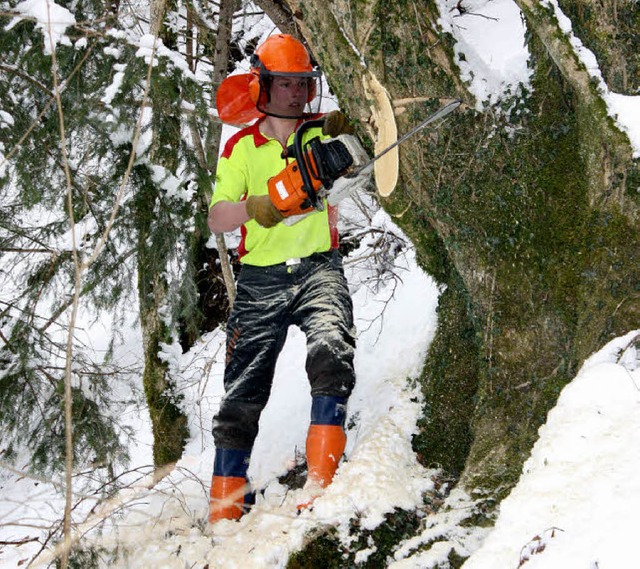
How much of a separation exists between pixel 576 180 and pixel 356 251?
524 centimetres

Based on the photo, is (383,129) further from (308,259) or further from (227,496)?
(227,496)

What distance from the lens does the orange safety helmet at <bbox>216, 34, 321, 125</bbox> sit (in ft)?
10.3

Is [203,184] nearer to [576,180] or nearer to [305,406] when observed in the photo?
[305,406]

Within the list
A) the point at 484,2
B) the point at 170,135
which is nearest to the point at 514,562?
the point at 170,135

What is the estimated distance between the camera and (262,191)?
10.8ft

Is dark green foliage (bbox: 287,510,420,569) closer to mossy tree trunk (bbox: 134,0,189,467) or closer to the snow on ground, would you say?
the snow on ground

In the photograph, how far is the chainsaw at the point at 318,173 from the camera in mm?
2787

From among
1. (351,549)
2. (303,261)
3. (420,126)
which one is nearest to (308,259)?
(303,261)

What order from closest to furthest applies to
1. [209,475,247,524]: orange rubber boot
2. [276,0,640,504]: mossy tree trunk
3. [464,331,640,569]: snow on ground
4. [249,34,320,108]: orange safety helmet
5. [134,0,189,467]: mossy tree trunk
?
1. [464,331,640,569]: snow on ground
2. [276,0,640,504]: mossy tree trunk
3. [209,475,247,524]: orange rubber boot
4. [249,34,320,108]: orange safety helmet
5. [134,0,189,467]: mossy tree trunk

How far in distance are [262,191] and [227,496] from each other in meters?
1.49

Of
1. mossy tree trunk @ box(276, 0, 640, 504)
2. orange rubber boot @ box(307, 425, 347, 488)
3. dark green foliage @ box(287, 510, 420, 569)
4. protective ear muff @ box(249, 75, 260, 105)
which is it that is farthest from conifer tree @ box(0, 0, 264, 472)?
dark green foliage @ box(287, 510, 420, 569)

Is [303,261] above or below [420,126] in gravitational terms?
below

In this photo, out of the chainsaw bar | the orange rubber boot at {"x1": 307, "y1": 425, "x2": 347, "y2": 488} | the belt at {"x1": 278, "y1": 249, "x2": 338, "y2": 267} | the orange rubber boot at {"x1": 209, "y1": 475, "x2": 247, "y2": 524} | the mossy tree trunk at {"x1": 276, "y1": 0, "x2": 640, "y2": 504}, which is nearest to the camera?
the mossy tree trunk at {"x1": 276, "y1": 0, "x2": 640, "y2": 504}

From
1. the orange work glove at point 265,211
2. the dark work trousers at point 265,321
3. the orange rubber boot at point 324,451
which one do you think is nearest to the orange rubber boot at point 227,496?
the dark work trousers at point 265,321
